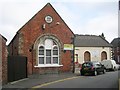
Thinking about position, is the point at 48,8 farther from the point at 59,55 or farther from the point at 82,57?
the point at 82,57

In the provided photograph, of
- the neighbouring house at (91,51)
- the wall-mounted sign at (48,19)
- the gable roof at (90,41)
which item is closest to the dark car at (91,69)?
the wall-mounted sign at (48,19)

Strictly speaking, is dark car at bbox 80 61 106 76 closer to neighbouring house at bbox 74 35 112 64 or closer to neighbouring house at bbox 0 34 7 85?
neighbouring house at bbox 0 34 7 85

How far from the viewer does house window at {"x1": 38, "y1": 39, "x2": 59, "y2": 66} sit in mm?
31062

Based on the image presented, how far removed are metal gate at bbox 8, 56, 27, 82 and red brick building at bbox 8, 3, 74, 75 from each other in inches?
292

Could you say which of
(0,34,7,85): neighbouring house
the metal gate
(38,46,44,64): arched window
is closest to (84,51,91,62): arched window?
(38,46,44,64): arched window

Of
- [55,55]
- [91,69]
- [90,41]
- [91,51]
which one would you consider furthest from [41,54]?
[90,41]

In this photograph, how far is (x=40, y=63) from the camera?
3098 cm

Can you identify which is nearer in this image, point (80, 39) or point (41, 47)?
point (41, 47)

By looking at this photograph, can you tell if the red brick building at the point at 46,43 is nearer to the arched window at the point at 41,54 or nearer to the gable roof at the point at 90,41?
the arched window at the point at 41,54

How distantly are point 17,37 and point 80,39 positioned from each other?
28461mm

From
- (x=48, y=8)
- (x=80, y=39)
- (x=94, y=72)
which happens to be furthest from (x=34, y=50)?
(x=80, y=39)

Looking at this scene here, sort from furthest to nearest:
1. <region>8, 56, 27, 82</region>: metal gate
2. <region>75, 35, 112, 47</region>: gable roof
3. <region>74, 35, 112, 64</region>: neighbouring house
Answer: <region>75, 35, 112, 47</region>: gable roof
<region>74, 35, 112, 64</region>: neighbouring house
<region>8, 56, 27, 82</region>: metal gate

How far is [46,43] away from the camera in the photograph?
3128cm

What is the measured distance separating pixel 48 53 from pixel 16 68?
11.1 metres
